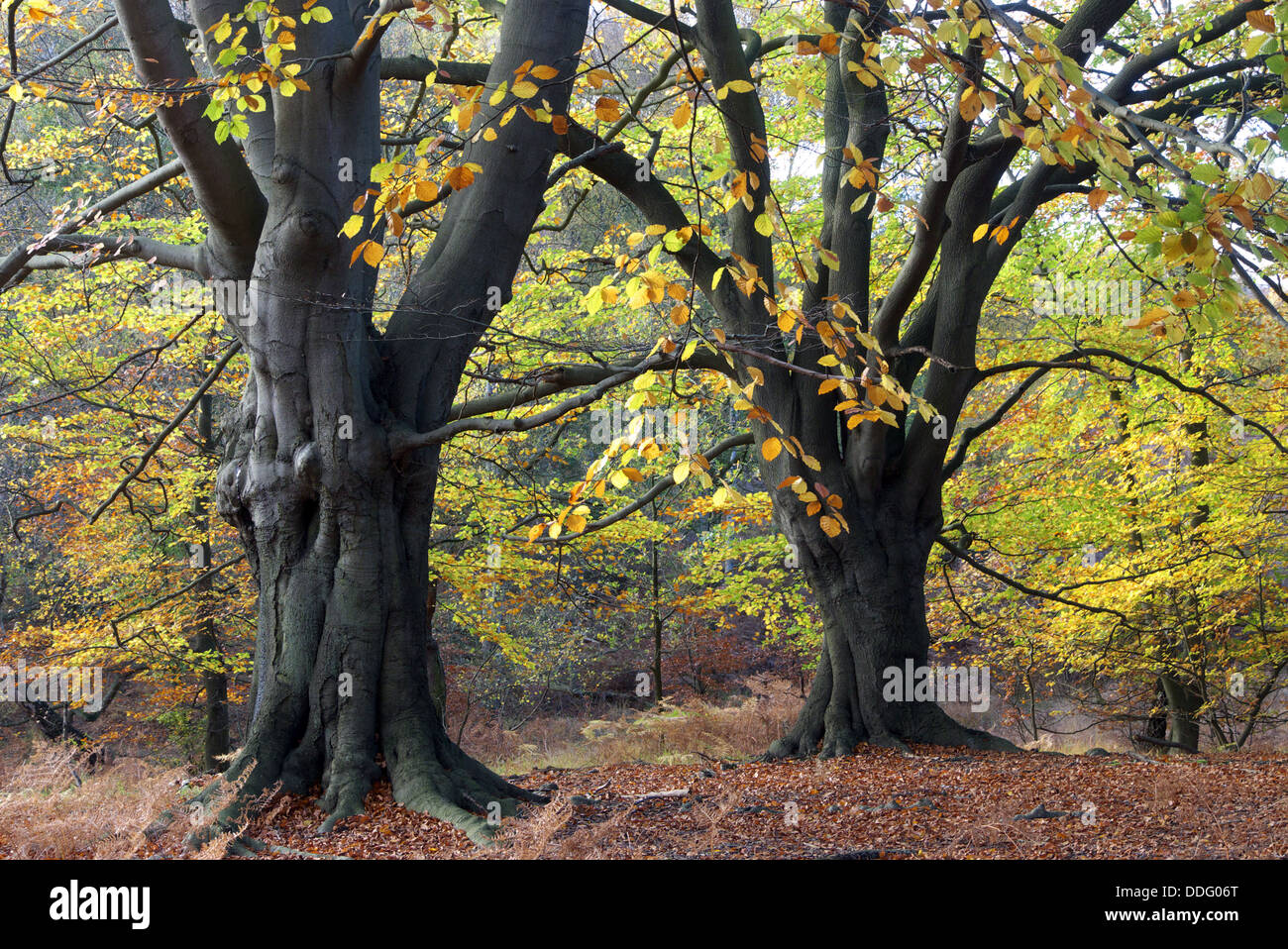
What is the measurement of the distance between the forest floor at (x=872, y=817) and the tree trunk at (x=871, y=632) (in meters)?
0.82

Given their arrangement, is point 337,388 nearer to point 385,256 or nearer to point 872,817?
point 385,256

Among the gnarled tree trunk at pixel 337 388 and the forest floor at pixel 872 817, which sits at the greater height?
the gnarled tree trunk at pixel 337 388

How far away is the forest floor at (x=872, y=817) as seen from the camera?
4.20m

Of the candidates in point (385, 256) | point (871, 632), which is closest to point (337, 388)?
point (385, 256)

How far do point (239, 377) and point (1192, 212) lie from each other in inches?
495

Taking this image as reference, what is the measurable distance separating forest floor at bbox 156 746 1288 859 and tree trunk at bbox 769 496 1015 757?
2.70ft

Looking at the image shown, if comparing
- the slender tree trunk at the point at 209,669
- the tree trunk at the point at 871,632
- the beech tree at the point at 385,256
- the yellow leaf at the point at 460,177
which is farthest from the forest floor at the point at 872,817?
the slender tree trunk at the point at 209,669

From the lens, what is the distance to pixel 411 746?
523 centimetres

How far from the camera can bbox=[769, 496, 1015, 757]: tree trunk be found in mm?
7641

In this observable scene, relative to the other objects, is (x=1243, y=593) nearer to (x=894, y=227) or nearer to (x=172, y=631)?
(x=894, y=227)

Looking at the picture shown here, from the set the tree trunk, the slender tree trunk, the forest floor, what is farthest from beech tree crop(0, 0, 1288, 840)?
the slender tree trunk

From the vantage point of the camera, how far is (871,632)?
769cm

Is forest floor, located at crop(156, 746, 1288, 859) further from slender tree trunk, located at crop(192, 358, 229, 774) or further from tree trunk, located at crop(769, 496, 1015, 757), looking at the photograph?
slender tree trunk, located at crop(192, 358, 229, 774)

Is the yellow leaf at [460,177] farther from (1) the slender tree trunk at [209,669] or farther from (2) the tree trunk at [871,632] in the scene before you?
(1) the slender tree trunk at [209,669]
